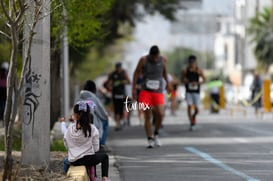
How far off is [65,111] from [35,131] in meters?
10.1

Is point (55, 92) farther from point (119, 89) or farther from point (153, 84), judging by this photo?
point (153, 84)

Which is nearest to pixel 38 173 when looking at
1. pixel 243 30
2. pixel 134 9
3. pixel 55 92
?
pixel 55 92

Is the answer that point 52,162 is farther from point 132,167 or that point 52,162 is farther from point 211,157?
point 211,157

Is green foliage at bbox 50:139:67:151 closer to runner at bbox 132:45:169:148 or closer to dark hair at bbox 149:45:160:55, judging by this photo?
runner at bbox 132:45:169:148

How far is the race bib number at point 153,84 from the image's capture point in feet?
59.3

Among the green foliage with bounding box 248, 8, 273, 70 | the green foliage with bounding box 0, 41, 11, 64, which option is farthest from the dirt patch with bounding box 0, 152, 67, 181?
the green foliage with bounding box 248, 8, 273, 70

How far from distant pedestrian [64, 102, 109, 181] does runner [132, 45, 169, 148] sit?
6.16 metres

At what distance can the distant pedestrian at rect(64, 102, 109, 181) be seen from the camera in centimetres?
1148

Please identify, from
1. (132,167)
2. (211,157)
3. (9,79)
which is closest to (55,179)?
(9,79)

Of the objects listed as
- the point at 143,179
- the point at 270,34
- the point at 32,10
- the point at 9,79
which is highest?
the point at 270,34

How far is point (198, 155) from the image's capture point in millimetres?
16016

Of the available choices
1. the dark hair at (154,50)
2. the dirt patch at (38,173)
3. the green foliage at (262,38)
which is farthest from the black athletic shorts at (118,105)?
the green foliage at (262,38)

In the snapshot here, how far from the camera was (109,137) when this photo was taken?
2194 centimetres

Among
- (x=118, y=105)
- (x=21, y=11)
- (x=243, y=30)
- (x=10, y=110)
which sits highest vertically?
(x=243, y=30)
